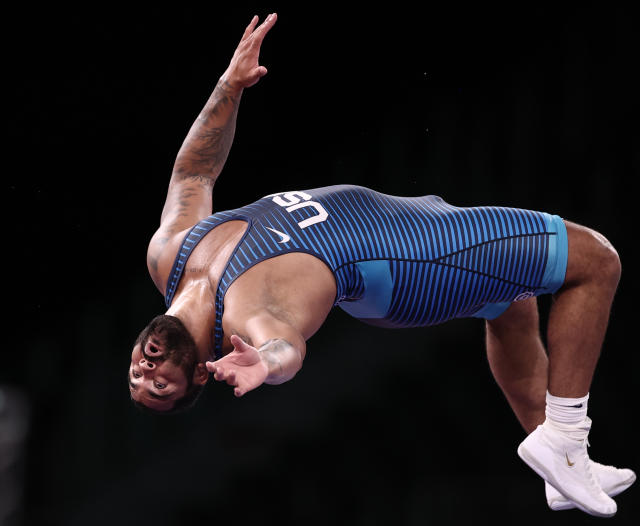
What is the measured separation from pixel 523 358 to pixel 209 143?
1059mm

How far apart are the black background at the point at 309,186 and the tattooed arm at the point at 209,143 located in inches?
46.8

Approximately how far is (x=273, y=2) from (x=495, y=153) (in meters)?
1.07

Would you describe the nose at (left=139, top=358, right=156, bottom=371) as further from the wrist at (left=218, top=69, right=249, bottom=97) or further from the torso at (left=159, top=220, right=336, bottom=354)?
the wrist at (left=218, top=69, right=249, bottom=97)

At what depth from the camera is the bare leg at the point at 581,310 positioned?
8.09 ft

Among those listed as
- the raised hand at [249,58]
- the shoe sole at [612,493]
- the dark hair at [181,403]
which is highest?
the raised hand at [249,58]

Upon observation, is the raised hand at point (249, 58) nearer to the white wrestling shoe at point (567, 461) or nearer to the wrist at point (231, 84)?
the wrist at point (231, 84)

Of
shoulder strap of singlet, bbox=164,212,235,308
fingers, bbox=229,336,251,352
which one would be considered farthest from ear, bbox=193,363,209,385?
fingers, bbox=229,336,251,352

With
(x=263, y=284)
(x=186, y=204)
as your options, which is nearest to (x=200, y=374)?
(x=263, y=284)

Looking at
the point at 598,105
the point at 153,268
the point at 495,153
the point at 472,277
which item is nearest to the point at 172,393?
the point at 153,268

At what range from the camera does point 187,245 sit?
244cm

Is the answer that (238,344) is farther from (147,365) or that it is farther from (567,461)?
(567,461)

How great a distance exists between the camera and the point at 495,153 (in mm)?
3926

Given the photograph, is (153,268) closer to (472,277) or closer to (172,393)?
(172,393)

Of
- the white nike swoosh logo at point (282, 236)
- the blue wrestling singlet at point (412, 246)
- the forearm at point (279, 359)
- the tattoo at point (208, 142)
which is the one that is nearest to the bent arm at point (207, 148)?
the tattoo at point (208, 142)
